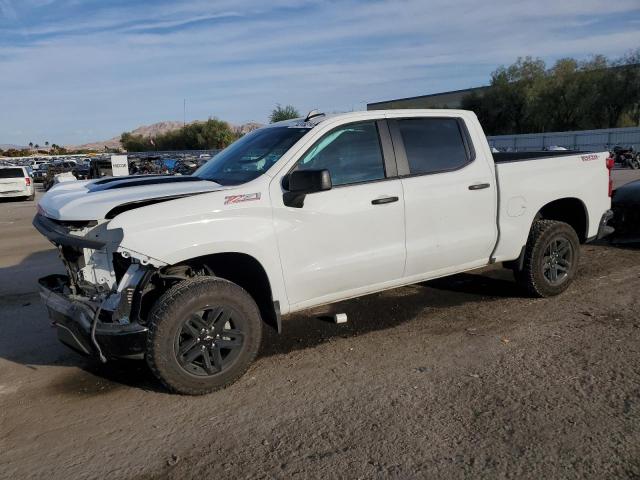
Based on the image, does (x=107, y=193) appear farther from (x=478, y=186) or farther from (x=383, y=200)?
(x=478, y=186)

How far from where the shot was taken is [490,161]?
17.9ft

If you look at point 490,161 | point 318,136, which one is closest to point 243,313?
point 318,136

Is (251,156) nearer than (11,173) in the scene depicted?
Yes

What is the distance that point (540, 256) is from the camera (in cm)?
577

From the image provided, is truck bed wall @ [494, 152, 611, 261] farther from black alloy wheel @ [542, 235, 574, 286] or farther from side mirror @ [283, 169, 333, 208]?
side mirror @ [283, 169, 333, 208]

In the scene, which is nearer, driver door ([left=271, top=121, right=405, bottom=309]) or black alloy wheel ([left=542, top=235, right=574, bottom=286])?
driver door ([left=271, top=121, right=405, bottom=309])

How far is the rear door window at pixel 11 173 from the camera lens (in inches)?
953

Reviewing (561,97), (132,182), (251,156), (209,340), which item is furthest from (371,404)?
(561,97)

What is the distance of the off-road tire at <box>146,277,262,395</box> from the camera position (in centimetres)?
380

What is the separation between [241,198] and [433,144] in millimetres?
2019

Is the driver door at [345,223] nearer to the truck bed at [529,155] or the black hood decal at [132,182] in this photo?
the black hood decal at [132,182]

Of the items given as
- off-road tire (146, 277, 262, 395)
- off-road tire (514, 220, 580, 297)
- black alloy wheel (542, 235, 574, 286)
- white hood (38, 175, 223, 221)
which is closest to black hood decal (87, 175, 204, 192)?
white hood (38, 175, 223, 221)

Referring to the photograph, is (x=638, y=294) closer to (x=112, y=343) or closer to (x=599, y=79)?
(x=112, y=343)

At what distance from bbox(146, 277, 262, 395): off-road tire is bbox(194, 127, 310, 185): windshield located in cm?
91
